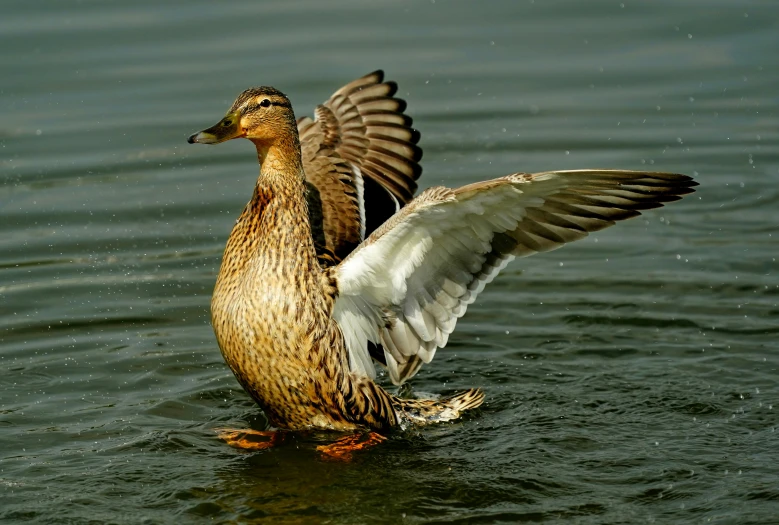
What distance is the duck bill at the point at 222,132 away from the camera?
277 inches

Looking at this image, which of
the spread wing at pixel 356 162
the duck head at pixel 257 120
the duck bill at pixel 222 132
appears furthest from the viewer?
the spread wing at pixel 356 162

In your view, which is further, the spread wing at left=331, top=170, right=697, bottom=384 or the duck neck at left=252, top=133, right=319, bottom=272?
the duck neck at left=252, top=133, right=319, bottom=272

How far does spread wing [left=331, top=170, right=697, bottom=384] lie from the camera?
21.7ft

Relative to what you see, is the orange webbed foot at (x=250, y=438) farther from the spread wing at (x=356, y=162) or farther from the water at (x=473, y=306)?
the spread wing at (x=356, y=162)

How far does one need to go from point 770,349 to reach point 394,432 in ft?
8.61

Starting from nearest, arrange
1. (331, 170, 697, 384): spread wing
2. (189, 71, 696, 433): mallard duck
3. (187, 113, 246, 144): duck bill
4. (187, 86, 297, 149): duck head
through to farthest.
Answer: (331, 170, 697, 384): spread wing < (189, 71, 696, 433): mallard duck < (187, 113, 246, 144): duck bill < (187, 86, 297, 149): duck head

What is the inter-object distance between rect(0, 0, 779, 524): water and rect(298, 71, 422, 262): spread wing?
1123 mm

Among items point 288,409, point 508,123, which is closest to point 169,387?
point 288,409

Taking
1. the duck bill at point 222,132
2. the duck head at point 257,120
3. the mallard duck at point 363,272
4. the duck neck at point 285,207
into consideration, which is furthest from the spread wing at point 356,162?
the duck bill at point 222,132

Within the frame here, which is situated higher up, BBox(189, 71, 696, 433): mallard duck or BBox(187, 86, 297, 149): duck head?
BBox(187, 86, 297, 149): duck head

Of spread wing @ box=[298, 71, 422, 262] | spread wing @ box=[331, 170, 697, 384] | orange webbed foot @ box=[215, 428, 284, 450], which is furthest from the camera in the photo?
spread wing @ box=[298, 71, 422, 262]

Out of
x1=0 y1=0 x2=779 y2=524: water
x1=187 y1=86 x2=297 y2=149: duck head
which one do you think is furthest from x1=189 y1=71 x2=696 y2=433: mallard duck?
x1=0 y1=0 x2=779 y2=524: water

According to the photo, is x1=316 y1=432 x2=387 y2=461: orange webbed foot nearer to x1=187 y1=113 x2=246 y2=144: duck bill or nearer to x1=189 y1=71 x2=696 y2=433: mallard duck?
x1=189 y1=71 x2=696 y2=433: mallard duck

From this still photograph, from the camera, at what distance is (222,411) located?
25.9ft
